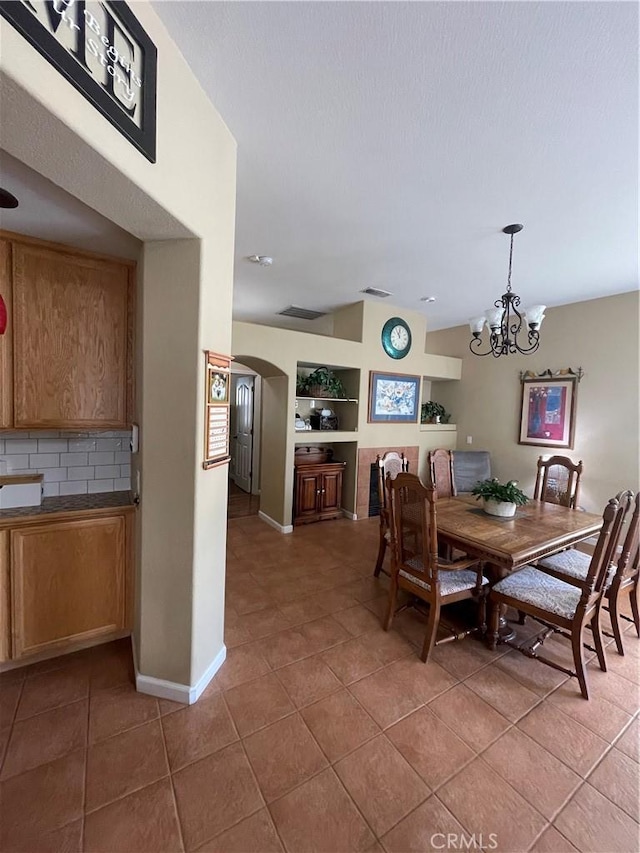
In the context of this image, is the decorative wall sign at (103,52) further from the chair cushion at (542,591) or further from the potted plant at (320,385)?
the potted plant at (320,385)

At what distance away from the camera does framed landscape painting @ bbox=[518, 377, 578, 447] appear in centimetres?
419

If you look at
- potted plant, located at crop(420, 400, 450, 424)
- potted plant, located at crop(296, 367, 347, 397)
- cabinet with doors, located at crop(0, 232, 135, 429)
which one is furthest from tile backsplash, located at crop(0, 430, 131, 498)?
potted plant, located at crop(420, 400, 450, 424)

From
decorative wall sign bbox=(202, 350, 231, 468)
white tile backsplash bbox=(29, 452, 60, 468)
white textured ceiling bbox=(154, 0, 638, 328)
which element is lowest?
white tile backsplash bbox=(29, 452, 60, 468)

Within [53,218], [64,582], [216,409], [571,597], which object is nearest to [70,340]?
[53,218]

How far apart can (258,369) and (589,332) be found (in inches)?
155

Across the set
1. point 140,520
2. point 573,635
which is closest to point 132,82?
point 140,520

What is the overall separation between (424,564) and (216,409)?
154cm

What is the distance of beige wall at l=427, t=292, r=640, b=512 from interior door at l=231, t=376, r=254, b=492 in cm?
378

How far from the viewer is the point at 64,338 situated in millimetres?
1961

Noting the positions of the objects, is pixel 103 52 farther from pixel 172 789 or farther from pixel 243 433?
pixel 243 433

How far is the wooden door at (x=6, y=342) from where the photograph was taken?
1821 mm

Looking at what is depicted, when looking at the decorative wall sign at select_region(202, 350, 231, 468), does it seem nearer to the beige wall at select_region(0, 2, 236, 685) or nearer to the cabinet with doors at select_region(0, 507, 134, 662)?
the beige wall at select_region(0, 2, 236, 685)

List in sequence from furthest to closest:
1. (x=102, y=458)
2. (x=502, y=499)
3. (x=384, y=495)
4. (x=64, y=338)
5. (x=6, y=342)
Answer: (x=384, y=495)
(x=502, y=499)
(x=102, y=458)
(x=64, y=338)
(x=6, y=342)

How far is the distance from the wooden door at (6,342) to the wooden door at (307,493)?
9.56 ft
